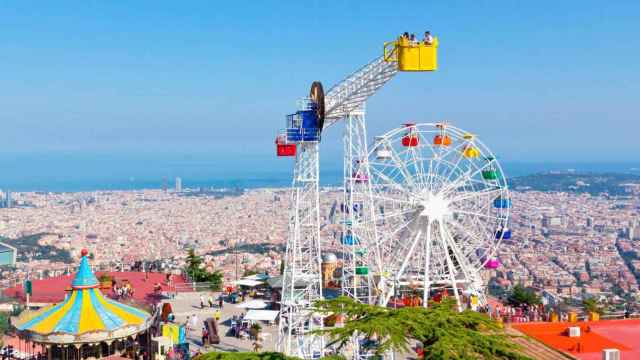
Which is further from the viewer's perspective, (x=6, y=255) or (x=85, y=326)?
(x=6, y=255)

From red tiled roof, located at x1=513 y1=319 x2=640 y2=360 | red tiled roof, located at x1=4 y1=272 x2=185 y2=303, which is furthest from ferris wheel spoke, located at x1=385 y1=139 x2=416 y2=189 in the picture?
red tiled roof, located at x1=4 y1=272 x2=185 y2=303

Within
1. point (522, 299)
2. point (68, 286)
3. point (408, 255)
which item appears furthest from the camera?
point (522, 299)

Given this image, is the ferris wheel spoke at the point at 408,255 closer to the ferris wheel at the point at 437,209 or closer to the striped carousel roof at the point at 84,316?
the ferris wheel at the point at 437,209

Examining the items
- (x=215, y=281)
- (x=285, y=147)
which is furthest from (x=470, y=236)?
(x=215, y=281)

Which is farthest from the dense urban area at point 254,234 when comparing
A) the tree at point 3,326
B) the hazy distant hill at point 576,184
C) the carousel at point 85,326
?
the carousel at point 85,326

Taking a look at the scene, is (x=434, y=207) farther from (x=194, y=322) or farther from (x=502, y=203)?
(x=194, y=322)

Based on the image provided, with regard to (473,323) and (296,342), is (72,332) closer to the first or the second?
(296,342)

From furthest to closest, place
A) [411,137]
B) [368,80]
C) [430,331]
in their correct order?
[411,137] → [368,80] → [430,331]

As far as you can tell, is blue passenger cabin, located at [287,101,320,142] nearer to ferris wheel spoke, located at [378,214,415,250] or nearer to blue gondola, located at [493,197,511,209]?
ferris wheel spoke, located at [378,214,415,250]
